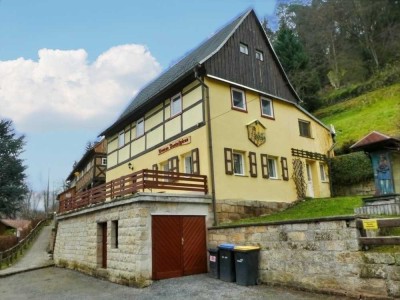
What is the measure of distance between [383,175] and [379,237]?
4.55 meters

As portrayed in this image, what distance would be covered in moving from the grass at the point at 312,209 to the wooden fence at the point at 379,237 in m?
4.81

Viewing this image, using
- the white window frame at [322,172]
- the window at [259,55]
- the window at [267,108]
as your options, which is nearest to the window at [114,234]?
the window at [267,108]

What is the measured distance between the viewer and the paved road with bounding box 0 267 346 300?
914 centimetres

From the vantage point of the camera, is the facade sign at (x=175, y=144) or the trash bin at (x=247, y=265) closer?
the trash bin at (x=247, y=265)

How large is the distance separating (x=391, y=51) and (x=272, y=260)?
33.2 m

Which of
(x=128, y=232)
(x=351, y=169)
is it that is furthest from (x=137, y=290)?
(x=351, y=169)

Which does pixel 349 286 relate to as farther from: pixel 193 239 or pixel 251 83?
pixel 251 83

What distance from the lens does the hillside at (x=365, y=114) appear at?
2533cm

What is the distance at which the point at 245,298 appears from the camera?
880 centimetres

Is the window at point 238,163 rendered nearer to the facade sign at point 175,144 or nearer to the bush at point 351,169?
the facade sign at point 175,144

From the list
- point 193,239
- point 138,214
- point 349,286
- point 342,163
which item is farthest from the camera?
point 342,163

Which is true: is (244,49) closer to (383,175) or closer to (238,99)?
(238,99)

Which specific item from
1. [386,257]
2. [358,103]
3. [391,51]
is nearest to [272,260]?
[386,257]

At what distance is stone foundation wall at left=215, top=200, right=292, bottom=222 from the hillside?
10541 mm
